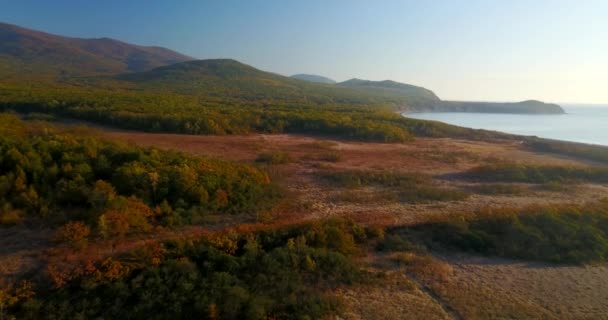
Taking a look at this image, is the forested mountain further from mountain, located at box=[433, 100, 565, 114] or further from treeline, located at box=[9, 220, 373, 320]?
treeline, located at box=[9, 220, 373, 320]

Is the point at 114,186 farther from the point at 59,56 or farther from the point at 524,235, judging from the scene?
the point at 59,56

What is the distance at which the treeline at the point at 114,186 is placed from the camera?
919cm

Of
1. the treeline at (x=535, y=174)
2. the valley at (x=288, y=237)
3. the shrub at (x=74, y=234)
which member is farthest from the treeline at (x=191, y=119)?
the shrub at (x=74, y=234)

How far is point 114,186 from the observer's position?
34.3 ft

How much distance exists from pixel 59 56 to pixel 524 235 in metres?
112

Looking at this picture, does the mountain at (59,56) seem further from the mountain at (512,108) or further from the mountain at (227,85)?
the mountain at (512,108)

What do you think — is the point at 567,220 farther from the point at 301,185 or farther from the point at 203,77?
the point at 203,77

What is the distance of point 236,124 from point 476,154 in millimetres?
16201

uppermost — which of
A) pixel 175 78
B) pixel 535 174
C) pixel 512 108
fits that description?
pixel 512 108

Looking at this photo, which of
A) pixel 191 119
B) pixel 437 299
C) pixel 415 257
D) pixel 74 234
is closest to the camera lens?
pixel 437 299

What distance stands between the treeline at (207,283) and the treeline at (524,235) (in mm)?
2858

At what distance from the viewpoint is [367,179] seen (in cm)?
1495

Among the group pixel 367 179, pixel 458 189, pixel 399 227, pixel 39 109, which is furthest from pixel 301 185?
pixel 39 109

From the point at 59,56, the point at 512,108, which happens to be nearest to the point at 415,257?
the point at 512,108
